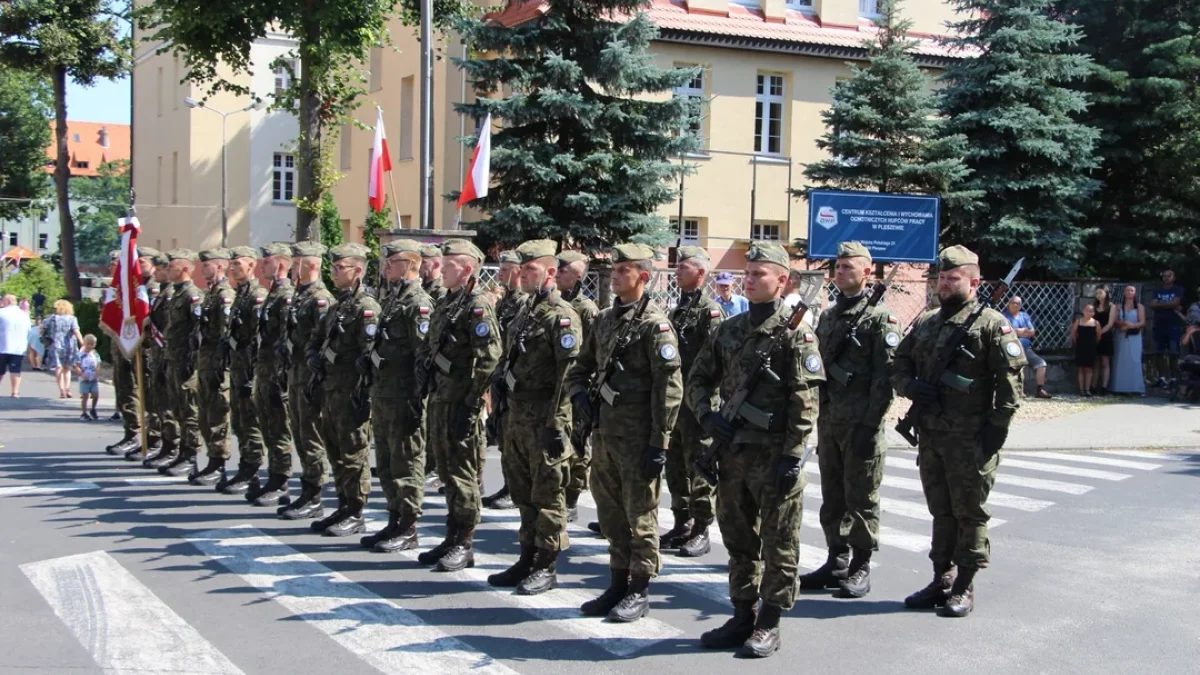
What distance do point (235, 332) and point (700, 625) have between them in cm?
567

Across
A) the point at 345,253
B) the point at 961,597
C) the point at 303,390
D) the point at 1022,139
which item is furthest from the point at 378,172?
the point at 961,597

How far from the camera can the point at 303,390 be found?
368 inches

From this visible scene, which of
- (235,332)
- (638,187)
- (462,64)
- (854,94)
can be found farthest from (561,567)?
(854,94)

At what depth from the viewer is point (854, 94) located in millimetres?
21859

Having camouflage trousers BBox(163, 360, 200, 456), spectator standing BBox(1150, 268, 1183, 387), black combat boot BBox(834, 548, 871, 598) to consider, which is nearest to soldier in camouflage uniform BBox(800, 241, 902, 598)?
black combat boot BBox(834, 548, 871, 598)

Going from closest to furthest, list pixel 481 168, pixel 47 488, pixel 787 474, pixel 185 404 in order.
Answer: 1. pixel 787 474
2. pixel 47 488
3. pixel 185 404
4. pixel 481 168

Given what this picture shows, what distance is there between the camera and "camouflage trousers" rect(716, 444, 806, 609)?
6105 millimetres

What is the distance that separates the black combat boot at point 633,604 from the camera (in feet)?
22.2

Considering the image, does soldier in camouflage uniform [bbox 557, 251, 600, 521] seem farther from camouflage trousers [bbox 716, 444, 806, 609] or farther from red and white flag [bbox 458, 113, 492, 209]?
red and white flag [bbox 458, 113, 492, 209]

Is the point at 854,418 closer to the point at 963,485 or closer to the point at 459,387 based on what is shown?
the point at 963,485

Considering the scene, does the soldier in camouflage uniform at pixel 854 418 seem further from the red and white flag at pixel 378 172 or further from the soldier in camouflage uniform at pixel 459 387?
the red and white flag at pixel 378 172

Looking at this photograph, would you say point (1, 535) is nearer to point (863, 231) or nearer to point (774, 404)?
point (774, 404)

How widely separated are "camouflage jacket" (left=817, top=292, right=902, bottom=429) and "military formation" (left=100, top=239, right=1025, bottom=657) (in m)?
0.01

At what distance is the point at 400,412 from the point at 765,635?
3.29 m
